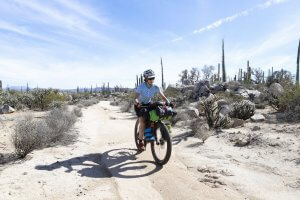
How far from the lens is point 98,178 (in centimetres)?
605

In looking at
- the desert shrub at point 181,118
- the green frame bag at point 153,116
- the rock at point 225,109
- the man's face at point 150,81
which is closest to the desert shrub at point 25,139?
the green frame bag at point 153,116

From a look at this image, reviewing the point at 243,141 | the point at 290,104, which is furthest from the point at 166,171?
the point at 290,104

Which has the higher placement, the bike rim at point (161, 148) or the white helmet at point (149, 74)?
the white helmet at point (149, 74)

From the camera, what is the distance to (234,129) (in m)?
11.1

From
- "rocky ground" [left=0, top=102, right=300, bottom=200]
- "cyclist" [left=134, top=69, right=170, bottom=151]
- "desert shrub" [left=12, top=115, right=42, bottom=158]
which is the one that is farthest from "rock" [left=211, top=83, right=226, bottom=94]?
"desert shrub" [left=12, top=115, right=42, bottom=158]

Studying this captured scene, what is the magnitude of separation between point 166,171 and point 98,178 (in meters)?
1.27

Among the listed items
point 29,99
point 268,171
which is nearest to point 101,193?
point 268,171

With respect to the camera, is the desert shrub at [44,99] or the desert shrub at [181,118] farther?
the desert shrub at [44,99]

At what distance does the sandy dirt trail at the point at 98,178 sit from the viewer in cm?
521

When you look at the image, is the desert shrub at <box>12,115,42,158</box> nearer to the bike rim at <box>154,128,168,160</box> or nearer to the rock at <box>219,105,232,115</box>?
the bike rim at <box>154,128,168,160</box>

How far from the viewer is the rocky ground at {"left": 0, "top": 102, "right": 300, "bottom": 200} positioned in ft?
17.4

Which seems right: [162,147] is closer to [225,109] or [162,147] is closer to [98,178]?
[98,178]

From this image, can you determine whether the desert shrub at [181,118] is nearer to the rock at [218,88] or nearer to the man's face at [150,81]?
the man's face at [150,81]

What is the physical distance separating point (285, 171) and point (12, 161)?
5.26 m
